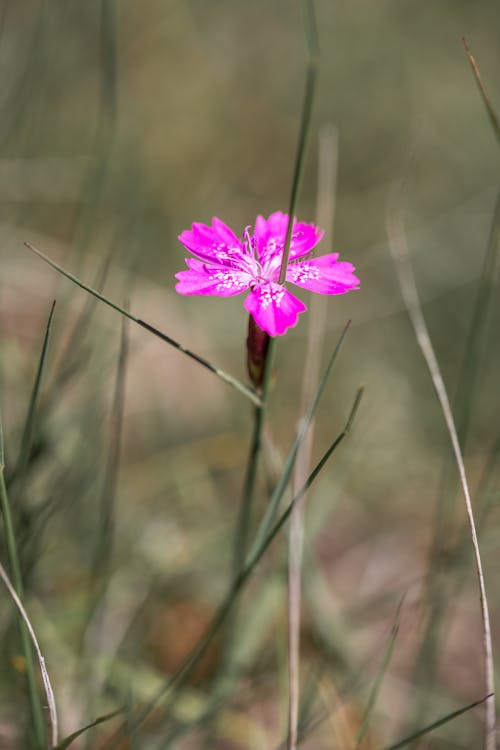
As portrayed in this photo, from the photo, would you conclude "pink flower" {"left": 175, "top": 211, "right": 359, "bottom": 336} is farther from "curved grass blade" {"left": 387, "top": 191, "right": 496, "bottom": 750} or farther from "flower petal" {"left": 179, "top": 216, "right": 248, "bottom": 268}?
"curved grass blade" {"left": 387, "top": 191, "right": 496, "bottom": 750}

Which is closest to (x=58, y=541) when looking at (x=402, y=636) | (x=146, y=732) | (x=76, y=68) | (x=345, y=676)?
(x=146, y=732)

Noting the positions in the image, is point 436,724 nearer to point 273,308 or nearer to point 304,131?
point 273,308

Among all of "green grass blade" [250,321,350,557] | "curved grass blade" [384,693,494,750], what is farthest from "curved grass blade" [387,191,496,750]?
"green grass blade" [250,321,350,557]

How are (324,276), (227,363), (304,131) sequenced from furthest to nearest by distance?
(227,363) → (324,276) → (304,131)

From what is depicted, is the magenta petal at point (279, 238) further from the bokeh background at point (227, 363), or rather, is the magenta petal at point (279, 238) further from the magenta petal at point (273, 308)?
the bokeh background at point (227, 363)

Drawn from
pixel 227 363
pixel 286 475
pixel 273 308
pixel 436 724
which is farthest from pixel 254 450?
pixel 227 363

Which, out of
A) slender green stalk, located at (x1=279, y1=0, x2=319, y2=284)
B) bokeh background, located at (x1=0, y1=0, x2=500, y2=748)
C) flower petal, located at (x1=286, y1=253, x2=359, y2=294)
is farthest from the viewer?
bokeh background, located at (x1=0, y1=0, x2=500, y2=748)

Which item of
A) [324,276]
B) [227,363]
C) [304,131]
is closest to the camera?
[304,131]
